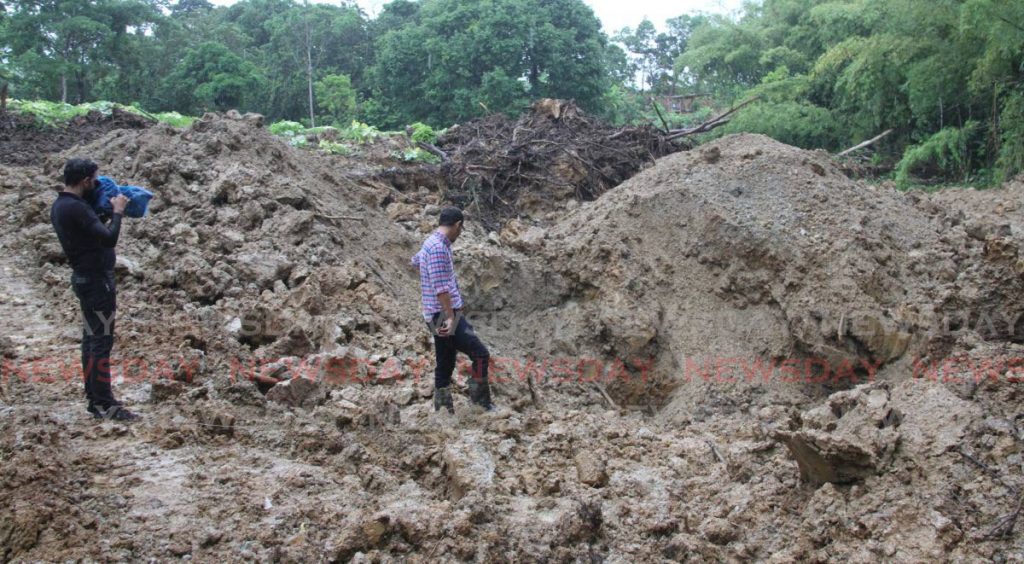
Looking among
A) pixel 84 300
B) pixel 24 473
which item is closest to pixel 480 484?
pixel 24 473

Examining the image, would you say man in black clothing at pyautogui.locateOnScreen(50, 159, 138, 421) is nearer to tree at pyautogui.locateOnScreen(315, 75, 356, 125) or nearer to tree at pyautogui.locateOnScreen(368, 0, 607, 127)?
tree at pyautogui.locateOnScreen(368, 0, 607, 127)

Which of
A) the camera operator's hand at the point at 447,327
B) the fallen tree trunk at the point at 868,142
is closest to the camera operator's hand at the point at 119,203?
the camera operator's hand at the point at 447,327

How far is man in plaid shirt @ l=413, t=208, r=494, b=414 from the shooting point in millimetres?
5109

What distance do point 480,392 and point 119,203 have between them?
261 centimetres

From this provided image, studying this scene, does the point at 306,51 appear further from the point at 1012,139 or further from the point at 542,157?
the point at 1012,139

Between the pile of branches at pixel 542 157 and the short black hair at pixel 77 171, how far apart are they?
7709 mm

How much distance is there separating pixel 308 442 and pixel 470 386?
1.32 meters

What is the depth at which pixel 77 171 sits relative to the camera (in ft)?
14.8

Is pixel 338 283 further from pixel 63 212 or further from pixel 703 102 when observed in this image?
pixel 703 102

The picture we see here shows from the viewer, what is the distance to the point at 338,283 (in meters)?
7.52

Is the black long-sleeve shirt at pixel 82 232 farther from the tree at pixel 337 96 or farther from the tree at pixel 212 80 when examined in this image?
the tree at pixel 212 80

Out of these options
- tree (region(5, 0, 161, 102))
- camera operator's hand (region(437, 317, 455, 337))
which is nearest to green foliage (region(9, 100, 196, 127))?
tree (region(5, 0, 161, 102))

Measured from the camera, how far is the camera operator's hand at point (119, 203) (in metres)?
4.55

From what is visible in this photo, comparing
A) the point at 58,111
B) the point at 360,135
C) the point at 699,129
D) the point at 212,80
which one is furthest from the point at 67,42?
the point at 699,129
